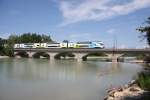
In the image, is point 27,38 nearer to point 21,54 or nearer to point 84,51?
point 21,54

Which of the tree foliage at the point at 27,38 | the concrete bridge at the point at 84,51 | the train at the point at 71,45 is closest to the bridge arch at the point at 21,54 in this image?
the train at the point at 71,45

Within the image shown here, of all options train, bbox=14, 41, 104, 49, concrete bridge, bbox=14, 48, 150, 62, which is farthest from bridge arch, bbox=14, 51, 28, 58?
concrete bridge, bbox=14, 48, 150, 62

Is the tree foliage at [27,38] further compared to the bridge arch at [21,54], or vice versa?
the tree foliage at [27,38]

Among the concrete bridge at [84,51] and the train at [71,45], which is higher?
the train at [71,45]

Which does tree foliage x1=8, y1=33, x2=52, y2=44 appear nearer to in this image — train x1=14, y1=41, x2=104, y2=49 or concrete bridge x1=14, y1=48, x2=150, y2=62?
train x1=14, y1=41, x2=104, y2=49

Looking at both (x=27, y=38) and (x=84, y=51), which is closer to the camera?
(x=84, y=51)

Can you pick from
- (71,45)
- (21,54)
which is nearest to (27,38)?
(21,54)

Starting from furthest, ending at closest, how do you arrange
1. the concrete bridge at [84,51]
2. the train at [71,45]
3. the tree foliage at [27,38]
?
the tree foliage at [27,38] → the train at [71,45] → the concrete bridge at [84,51]

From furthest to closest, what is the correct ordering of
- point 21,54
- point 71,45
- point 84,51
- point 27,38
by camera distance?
point 27,38
point 21,54
point 71,45
point 84,51

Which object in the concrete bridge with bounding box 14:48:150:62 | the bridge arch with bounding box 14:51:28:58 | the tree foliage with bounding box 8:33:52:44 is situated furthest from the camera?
the tree foliage with bounding box 8:33:52:44

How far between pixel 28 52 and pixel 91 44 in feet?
79.8

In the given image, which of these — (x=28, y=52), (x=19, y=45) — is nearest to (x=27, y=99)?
(x=28, y=52)

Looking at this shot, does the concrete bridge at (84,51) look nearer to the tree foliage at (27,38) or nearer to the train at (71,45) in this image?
the train at (71,45)

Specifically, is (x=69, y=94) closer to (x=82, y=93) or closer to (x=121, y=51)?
(x=82, y=93)
